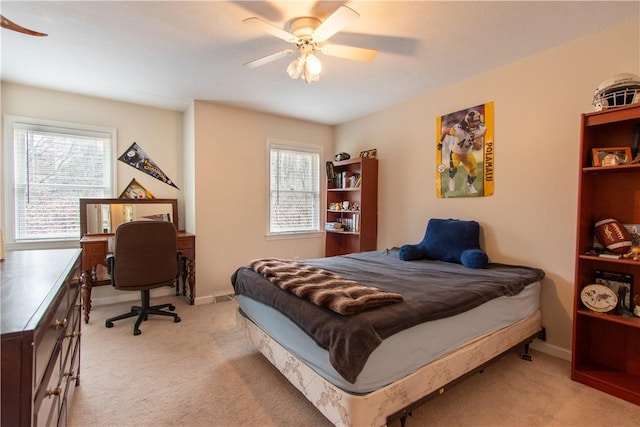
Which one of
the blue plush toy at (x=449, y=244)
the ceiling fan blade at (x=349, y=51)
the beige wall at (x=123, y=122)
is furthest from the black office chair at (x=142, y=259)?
the blue plush toy at (x=449, y=244)

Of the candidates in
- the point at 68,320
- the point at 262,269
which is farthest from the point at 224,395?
the point at 68,320

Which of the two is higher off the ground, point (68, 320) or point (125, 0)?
point (125, 0)

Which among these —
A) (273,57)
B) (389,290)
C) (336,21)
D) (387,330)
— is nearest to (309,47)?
(273,57)

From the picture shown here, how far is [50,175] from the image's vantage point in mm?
3369

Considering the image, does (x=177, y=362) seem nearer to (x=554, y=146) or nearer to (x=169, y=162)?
(x=169, y=162)

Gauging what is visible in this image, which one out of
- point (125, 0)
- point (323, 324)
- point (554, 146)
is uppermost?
point (125, 0)

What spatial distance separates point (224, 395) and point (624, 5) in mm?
3510

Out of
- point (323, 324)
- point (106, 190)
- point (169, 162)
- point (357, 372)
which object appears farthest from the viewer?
point (169, 162)

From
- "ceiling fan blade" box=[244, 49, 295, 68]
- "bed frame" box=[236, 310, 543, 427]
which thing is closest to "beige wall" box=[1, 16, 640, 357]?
"bed frame" box=[236, 310, 543, 427]

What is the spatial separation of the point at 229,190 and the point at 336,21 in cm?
271

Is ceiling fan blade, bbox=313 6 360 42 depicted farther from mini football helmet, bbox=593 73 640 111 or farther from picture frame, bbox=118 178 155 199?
picture frame, bbox=118 178 155 199

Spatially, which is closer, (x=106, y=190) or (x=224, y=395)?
(x=224, y=395)

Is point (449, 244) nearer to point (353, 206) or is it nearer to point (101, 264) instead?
point (353, 206)

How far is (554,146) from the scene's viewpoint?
245cm
